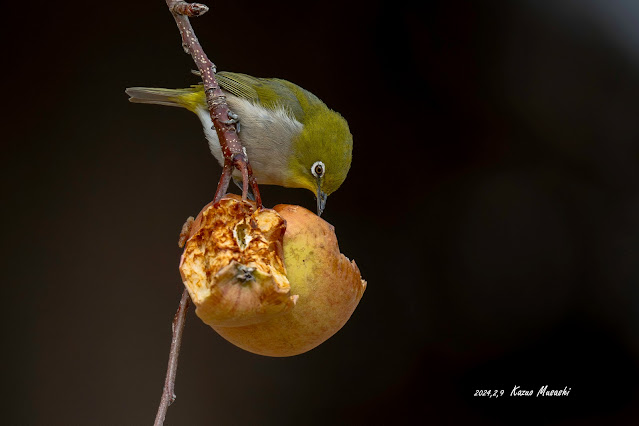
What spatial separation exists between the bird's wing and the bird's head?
66mm

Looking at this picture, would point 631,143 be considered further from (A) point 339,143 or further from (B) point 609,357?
(A) point 339,143

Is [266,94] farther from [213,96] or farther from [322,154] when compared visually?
[213,96]

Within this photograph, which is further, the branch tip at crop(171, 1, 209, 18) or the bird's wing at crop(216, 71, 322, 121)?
the bird's wing at crop(216, 71, 322, 121)

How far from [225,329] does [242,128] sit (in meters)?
1.08

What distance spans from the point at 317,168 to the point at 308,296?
91 centimetres

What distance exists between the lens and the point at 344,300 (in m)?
0.83

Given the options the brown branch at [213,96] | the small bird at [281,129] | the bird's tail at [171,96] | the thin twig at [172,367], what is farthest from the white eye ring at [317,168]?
the thin twig at [172,367]

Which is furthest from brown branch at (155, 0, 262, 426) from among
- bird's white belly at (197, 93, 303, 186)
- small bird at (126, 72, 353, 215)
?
bird's white belly at (197, 93, 303, 186)

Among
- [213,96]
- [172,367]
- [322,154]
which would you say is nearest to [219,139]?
[213,96]

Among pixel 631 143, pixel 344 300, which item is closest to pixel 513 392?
pixel 631 143

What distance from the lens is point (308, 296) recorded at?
793mm

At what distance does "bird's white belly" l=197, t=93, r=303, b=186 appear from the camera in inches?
68.9

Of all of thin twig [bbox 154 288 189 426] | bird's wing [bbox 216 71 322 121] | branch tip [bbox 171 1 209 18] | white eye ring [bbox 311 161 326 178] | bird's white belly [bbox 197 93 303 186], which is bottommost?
thin twig [bbox 154 288 189 426]

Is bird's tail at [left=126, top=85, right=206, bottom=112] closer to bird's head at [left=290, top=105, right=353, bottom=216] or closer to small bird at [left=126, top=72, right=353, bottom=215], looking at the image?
small bird at [left=126, top=72, right=353, bottom=215]
